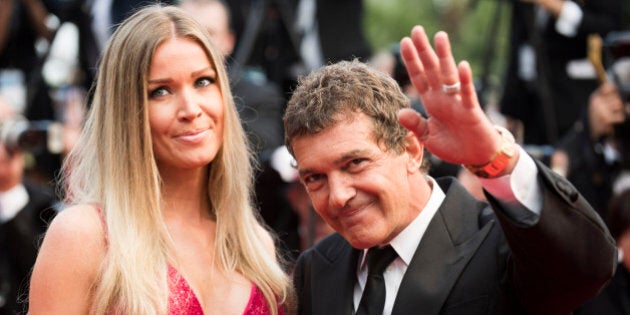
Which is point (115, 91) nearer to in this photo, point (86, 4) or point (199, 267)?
point (199, 267)

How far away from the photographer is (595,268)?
2.44 metres

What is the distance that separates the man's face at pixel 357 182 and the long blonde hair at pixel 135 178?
0.62 meters

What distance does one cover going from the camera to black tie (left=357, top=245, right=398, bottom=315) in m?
2.94

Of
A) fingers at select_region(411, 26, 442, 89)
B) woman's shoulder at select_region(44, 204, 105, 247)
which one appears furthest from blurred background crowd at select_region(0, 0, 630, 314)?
fingers at select_region(411, 26, 442, 89)

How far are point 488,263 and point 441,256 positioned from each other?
0.56 feet

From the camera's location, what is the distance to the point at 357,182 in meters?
2.91

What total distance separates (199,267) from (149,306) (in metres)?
0.35

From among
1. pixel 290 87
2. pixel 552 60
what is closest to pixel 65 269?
pixel 290 87

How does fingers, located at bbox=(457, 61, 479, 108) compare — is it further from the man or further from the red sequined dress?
the red sequined dress

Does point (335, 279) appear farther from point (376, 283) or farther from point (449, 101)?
point (449, 101)

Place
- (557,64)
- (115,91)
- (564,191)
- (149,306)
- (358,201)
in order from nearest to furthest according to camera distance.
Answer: (564,191)
(358,201)
(149,306)
(115,91)
(557,64)

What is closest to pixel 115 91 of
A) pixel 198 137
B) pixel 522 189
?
pixel 198 137

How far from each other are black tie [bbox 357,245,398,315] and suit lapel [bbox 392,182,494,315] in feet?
0.32

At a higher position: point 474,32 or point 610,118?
point 610,118
